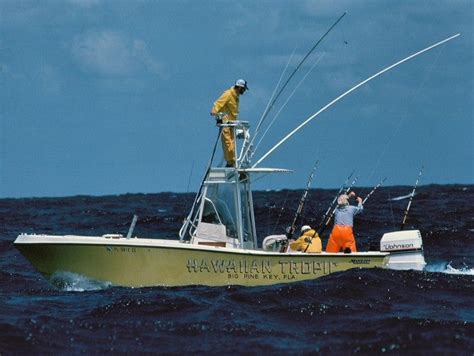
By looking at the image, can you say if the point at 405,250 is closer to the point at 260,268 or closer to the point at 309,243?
the point at 309,243

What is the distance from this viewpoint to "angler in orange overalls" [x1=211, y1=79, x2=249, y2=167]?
690 inches

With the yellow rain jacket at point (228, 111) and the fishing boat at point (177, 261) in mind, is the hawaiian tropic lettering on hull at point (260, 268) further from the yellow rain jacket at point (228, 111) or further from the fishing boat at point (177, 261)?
the yellow rain jacket at point (228, 111)

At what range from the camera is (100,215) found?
46969mm

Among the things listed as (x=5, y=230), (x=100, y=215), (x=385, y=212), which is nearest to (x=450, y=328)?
(x=5, y=230)

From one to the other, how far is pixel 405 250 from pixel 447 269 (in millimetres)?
3761

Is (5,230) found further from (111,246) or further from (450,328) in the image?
(450,328)

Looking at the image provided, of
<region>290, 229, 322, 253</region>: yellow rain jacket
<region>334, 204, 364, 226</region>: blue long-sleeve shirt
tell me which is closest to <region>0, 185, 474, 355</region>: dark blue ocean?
<region>290, 229, 322, 253</region>: yellow rain jacket

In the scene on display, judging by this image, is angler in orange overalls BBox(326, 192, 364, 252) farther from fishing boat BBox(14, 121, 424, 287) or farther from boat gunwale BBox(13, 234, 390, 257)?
boat gunwale BBox(13, 234, 390, 257)

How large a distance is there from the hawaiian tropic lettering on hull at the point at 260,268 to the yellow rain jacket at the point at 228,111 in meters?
2.13

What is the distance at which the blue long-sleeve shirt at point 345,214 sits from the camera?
58.9 ft

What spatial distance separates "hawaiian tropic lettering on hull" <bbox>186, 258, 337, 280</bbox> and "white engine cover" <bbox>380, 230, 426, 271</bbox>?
1502 millimetres

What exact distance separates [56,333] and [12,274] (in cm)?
805

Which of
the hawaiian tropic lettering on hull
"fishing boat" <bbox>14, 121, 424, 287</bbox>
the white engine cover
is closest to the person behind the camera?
"fishing boat" <bbox>14, 121, 424, 287</bbox>

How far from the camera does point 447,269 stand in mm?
21109
